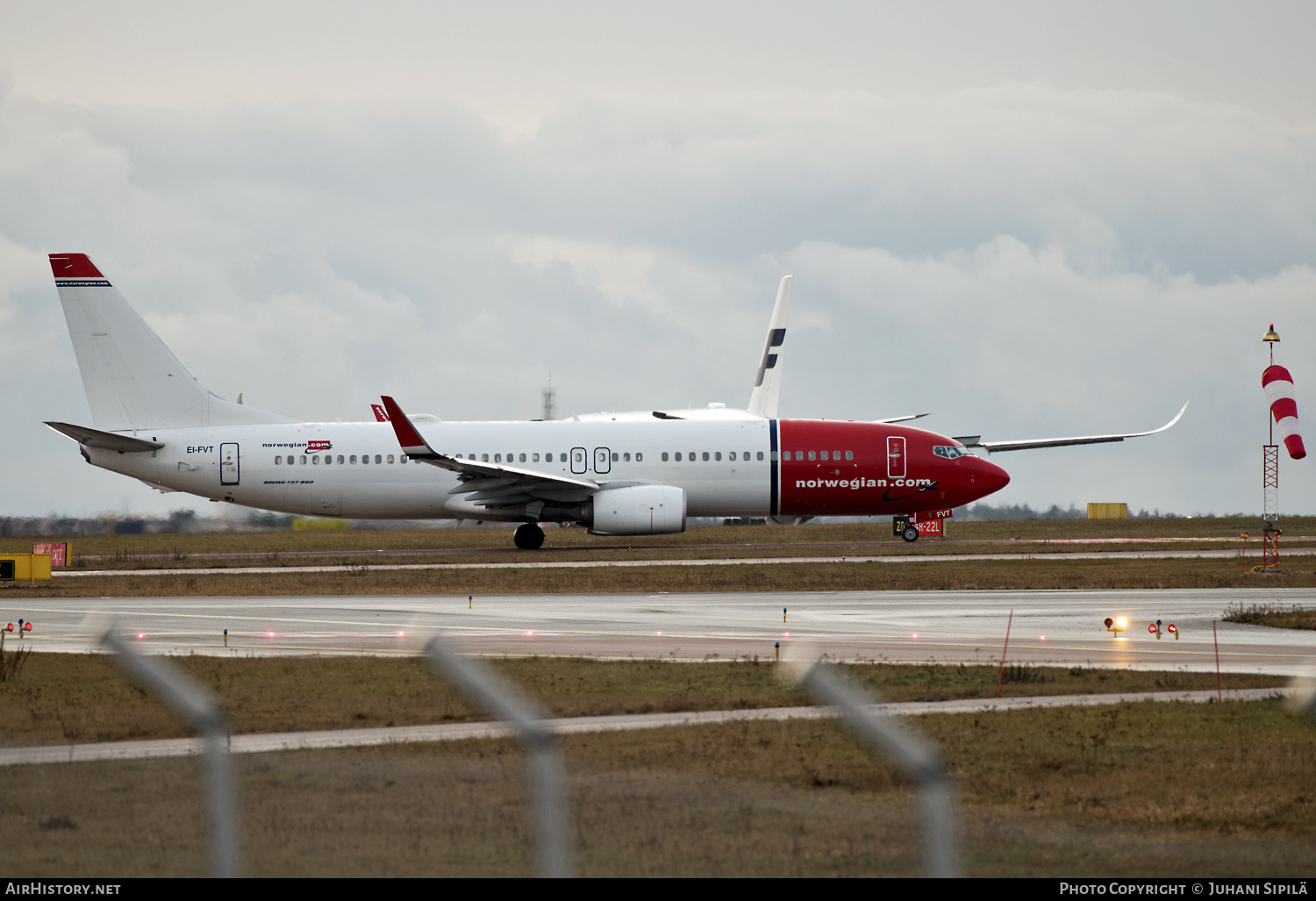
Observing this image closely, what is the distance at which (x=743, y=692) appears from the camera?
54.7 feet

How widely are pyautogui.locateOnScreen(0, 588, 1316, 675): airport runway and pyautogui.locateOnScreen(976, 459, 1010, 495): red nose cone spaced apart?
1841 cm

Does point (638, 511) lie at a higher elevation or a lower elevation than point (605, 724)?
higher

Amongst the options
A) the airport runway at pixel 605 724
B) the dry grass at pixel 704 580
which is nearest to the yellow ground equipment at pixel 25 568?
the dry grass at pixel 704 580

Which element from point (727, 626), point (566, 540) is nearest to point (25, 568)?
point (727, 626)

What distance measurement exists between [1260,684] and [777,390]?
67454 millimetres

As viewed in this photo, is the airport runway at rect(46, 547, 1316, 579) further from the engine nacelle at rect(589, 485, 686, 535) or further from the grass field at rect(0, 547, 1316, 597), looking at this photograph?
the engine nacelle at rect(589, 485, 686, 535)

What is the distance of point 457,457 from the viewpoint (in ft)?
163

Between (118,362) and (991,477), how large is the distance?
1294 inches

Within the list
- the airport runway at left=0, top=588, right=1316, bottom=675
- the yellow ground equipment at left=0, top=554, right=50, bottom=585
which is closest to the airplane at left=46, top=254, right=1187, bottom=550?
the yellow ground equipment at left=0, top=554, right=50, bottom=585

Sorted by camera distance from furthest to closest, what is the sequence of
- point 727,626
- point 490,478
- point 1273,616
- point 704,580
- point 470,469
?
point 490,478 → point 470,469 → point 704,580 → point 1273,616 → point 727,626

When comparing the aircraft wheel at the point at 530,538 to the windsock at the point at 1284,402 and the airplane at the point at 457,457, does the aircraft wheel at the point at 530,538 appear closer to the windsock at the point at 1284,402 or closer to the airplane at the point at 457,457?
the airplane at the point at 457,457

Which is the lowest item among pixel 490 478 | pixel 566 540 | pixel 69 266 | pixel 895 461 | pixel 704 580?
pixel 704 580

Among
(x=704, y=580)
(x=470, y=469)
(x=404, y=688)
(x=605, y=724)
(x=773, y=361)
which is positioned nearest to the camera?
(x=605, y=724)

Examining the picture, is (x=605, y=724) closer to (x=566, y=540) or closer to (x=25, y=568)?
(x=25, y=568)
